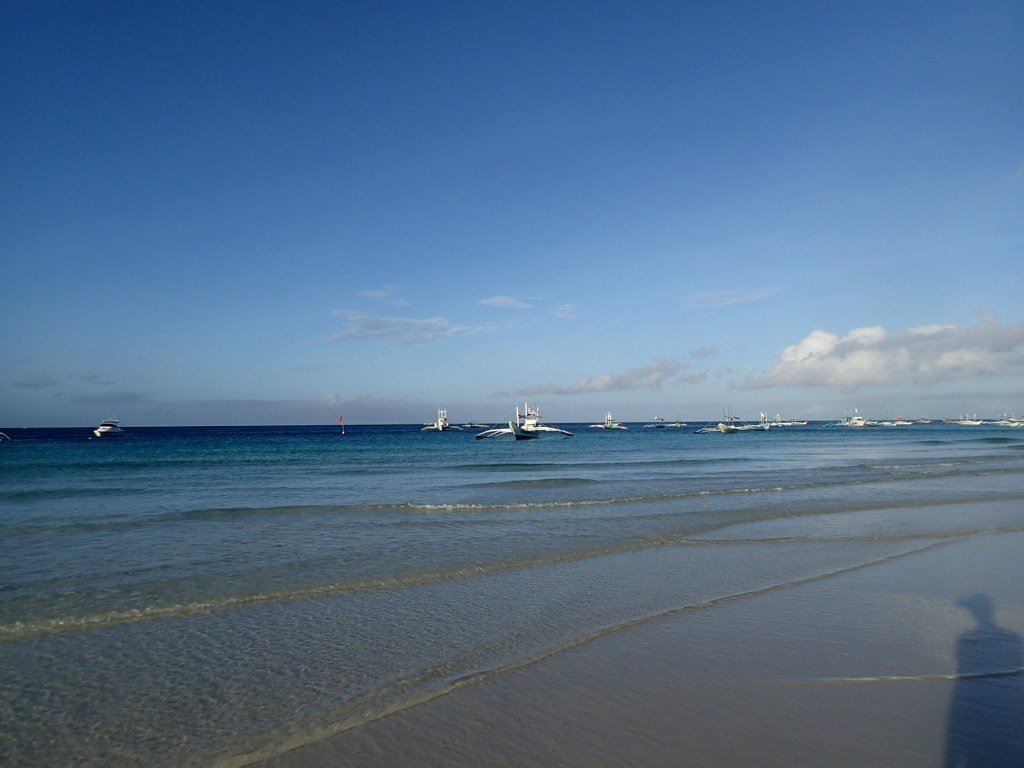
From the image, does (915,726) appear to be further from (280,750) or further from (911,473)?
(911,473)

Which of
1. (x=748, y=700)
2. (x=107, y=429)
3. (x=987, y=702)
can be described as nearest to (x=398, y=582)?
(x=748, y=700)

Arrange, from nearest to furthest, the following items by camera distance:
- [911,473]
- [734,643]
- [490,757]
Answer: [490,757], [734,643], [911,473]

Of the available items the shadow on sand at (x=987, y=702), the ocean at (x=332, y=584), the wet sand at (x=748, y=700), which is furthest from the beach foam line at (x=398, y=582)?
the shadow on sand at (x=987, y=702)

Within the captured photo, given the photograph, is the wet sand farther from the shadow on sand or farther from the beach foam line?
the beach foam line

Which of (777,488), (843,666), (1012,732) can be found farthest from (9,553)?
(777,488)

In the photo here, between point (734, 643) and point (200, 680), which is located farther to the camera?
point (734, 643)

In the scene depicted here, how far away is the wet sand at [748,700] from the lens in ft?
16.5

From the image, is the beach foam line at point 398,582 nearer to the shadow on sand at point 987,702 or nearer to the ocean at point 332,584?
the ocean at point 332,584

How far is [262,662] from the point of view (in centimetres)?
705

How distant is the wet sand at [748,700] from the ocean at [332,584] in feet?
1.98

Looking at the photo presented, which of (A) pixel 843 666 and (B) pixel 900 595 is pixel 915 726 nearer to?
(A) pixel 843 666

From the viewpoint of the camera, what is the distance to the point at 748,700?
236 inches

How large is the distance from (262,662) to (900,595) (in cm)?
953

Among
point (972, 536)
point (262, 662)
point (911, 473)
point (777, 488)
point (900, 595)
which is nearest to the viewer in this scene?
point (262, 662)
